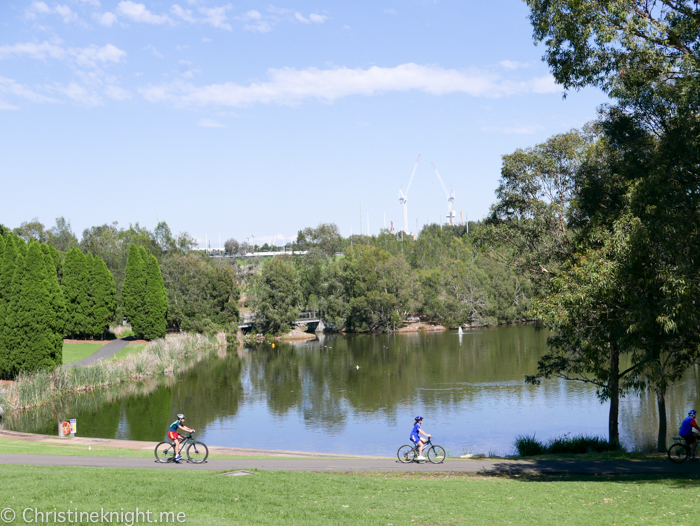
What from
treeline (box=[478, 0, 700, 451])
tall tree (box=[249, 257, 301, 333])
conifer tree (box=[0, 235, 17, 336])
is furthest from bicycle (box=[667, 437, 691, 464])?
tall tree (box=[249, 257, 301, 333])

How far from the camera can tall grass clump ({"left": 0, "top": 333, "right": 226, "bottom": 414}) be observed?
130 ft

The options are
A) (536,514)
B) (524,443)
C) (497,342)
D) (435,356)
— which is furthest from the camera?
(497,342)

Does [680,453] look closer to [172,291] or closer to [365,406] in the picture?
[365,406]

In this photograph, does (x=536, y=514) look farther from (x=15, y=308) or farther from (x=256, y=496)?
(x=15, y=308)

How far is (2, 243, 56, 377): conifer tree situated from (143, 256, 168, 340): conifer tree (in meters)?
25.8

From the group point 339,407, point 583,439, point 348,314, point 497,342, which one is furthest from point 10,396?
point 348,314

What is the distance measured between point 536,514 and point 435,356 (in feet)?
170

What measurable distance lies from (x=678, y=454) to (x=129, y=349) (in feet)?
175

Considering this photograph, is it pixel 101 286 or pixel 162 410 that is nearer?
pixel 162 410

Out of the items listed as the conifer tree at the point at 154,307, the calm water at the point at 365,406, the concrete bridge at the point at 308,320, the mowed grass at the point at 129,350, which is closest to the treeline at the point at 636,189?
the calm water at the point at 365,406

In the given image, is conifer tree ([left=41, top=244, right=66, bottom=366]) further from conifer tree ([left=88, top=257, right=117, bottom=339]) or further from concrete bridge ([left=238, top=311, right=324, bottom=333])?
concrete bridge ([left=238, top=311, right=324, bottom=333])

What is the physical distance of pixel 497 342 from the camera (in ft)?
237

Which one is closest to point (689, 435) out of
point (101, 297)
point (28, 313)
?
point (28, 313)

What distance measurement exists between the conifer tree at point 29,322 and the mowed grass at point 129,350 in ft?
43.5
